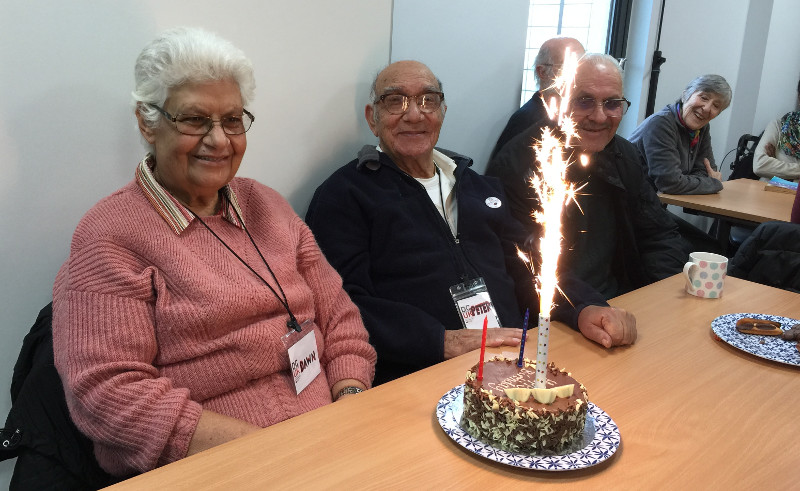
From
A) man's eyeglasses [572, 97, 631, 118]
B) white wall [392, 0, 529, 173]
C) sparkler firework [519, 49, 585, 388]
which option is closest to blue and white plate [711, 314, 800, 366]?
sparkler firework [519, 49, 585, 388]

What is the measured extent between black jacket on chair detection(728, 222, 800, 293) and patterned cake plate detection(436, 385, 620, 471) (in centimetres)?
156

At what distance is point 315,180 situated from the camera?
90.8 inches

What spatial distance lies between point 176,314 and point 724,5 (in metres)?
5.81

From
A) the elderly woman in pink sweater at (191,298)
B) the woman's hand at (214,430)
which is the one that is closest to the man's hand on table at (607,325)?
the elderly woman in pink sweater at (191,298)

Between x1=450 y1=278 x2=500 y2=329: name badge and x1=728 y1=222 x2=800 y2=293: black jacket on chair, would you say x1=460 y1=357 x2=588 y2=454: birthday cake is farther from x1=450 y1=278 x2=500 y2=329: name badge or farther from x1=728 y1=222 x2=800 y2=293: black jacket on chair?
x1=728 y1=222 x2=800 y2=293: black jacket on chair

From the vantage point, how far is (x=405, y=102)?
2232 millimetres

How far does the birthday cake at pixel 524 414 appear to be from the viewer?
1.05m

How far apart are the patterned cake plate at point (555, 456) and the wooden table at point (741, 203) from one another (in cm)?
262

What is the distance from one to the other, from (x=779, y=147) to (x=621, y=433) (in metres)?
5.23

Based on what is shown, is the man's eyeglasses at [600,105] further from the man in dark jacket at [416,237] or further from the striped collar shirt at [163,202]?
the striped collar shirt at [163,202]

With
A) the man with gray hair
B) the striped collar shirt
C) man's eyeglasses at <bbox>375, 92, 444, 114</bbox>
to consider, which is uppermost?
the man with gray hair

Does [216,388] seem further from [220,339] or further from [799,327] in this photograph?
[799,327]

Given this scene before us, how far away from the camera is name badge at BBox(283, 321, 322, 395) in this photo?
149 centimetres

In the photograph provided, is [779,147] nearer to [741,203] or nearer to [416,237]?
[741,203]
